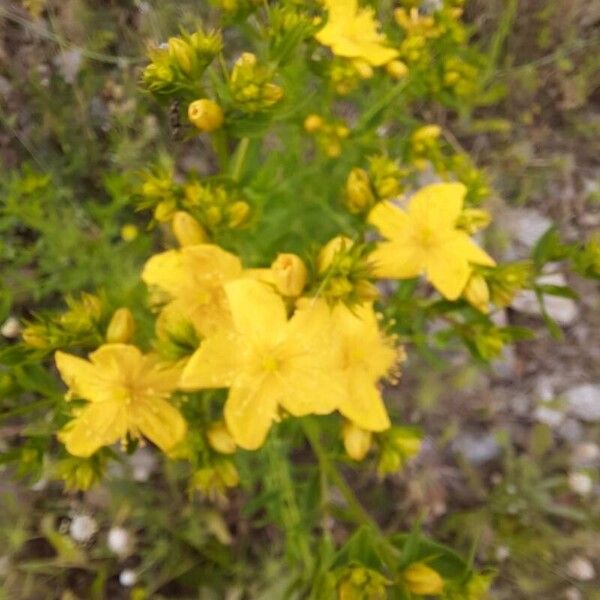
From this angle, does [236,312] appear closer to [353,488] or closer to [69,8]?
[353,488]

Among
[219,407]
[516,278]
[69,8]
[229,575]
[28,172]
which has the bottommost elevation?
[229,575]

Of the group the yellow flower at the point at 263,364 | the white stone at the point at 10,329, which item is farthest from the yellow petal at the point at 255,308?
the white stone at the point at 10,329

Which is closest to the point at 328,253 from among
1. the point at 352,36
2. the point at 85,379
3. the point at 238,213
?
the point at 238,213

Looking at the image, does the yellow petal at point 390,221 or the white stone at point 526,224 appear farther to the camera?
the white stone at point 526,224

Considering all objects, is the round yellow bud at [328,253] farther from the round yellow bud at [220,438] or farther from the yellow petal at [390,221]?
the round yellow bud at [220,438]

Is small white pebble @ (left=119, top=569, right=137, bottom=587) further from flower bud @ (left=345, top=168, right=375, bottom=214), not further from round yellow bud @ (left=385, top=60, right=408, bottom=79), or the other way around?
round yellow bud @ (left=385, top=60, right=408, bottom=79)

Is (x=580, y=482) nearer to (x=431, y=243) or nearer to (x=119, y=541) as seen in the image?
(x=431, y=243)

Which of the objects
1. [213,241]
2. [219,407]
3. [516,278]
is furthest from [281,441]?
[516,278]
